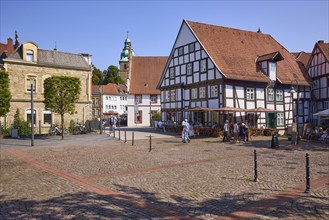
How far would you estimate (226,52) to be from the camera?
1187 inches

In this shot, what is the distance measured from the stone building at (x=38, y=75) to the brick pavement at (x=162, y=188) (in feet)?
58.1

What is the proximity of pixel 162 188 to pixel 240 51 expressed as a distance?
25488 mm

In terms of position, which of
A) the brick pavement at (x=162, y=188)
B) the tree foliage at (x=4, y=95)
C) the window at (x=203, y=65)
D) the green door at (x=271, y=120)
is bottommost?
the brick pavement at (x=162, y=188)

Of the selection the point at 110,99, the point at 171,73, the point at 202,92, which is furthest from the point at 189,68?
the point at 110,99

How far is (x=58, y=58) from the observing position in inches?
1299

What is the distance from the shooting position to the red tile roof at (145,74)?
51844 millimetres

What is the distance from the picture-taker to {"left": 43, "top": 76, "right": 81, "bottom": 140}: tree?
2444 centimetres

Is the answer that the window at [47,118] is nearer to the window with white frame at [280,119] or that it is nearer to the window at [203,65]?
the window at [203,65]

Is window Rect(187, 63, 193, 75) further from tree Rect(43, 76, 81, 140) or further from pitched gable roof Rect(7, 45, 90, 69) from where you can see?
tree Rect(43, 76, 81, 140)

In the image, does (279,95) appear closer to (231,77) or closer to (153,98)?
(231,77)

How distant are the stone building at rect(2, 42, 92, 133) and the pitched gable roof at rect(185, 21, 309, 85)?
13.4 meters

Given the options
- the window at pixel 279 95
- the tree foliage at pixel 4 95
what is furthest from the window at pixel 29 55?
the window at pixel 279 95

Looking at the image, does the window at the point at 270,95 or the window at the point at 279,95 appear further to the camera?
the window at the point at 279,95

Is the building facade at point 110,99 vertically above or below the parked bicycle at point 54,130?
above
